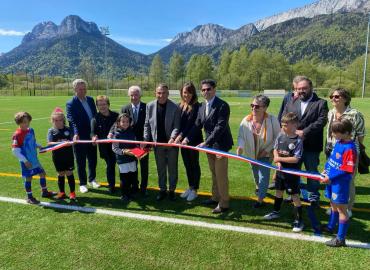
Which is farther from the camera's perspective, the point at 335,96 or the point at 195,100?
the point at 195,100

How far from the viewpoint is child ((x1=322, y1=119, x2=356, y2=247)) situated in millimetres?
3906

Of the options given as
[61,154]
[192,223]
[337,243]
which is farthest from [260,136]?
[61,154]

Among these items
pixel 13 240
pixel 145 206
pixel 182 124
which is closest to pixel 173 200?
pixel 145 206

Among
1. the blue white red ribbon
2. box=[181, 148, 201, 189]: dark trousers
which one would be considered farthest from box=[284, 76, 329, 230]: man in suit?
box=[181, 148, 201, 189]: dark trousers

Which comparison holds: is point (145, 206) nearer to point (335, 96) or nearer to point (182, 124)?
point (182, 124)

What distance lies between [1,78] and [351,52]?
163 metres

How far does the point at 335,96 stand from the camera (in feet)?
15.2

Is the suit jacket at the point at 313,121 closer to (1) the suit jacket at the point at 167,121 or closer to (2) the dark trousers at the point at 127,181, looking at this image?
(1) the suit jacket at the point at 167,121

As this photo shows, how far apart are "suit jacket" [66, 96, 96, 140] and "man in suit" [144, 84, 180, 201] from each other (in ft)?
4.51

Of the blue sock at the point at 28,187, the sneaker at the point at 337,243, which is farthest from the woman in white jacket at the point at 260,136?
the blue sock at the point at 28,187

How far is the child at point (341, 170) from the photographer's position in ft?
12.8

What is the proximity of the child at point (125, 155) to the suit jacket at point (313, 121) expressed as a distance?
279 cm

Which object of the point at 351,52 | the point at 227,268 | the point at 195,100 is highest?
the point at 351,52

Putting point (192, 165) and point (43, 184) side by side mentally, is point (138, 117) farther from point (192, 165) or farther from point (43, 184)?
point (43, 184)
